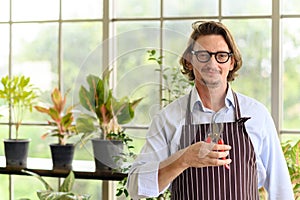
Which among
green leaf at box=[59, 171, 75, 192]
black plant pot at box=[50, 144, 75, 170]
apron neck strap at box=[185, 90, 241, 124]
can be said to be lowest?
green leaf at box=[59, 171, 75, 192]

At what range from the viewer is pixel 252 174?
238 cm

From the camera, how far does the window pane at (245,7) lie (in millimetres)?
3549

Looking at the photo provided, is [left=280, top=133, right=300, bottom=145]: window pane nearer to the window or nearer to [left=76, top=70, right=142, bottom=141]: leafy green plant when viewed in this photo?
the window

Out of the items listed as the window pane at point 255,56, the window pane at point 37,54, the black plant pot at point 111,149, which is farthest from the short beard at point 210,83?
the window pane at point 37,54

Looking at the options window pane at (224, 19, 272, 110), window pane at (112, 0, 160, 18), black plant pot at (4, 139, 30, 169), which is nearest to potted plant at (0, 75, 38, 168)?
black plant pot at (4, 139, 30, 169)

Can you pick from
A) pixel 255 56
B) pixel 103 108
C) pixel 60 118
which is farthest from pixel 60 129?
pixel 103 108

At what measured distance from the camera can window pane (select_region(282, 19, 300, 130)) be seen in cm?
349

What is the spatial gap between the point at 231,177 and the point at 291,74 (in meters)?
1.29

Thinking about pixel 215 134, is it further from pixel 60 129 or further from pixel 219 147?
pixel 60 129

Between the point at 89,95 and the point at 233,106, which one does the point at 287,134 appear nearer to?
the point at 233,106

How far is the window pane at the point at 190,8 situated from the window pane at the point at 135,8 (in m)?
0.07

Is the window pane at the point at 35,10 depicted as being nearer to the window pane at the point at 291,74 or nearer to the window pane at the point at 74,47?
the window pane at the point at 74,47

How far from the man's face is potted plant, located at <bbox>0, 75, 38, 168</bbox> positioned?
1.70 meters

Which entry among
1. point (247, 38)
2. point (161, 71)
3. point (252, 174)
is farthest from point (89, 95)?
point (247, 38)
